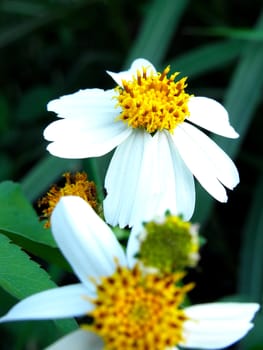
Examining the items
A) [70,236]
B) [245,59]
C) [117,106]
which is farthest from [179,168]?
[245,59]

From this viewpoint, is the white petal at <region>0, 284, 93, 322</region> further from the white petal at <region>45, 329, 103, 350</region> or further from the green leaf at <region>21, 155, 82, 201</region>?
the green leaf at <region>21, 155, 82, 201</region>

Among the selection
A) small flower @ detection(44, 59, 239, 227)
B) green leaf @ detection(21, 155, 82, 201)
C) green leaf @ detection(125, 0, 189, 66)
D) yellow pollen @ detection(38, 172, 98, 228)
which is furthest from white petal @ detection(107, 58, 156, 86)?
green leaf @ detection(125, 0, 189, 66)

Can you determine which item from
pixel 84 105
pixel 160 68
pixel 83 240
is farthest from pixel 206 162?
pixel 160 68

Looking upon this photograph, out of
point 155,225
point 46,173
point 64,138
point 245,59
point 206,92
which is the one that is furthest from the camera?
point 206,92

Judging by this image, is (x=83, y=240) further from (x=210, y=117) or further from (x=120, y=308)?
(x=210, y=117)

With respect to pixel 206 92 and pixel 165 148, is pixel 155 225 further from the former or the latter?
pixel 206 92

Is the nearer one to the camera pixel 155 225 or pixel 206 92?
pixel 155 225
